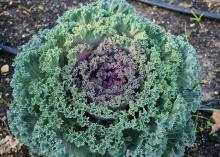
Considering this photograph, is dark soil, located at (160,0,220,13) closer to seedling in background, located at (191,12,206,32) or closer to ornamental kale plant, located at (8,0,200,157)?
seedling in background, located at (191,12,206,32)

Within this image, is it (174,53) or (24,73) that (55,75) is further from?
(174,53)

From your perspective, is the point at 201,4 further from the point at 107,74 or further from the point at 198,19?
the point at 107,74

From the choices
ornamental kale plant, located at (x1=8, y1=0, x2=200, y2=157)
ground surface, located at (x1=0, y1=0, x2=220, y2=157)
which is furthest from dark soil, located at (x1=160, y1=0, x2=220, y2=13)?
ornamental kale plant, located at (x1=8, y1=0, x2=200, y2=157)

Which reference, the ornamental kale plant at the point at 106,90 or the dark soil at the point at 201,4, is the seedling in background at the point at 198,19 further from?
the ornamental kale plant at the point at 106,90

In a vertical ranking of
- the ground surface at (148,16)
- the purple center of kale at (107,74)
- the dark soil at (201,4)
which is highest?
the purple center of kale at (107,74)

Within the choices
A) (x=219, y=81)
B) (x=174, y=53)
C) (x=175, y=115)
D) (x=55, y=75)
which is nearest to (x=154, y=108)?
(x=175, y=115)

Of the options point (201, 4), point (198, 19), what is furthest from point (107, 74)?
point (201, 4)

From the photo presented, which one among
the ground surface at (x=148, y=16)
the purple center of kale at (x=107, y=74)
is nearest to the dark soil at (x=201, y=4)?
the ground surface at (x=148, y=16)
